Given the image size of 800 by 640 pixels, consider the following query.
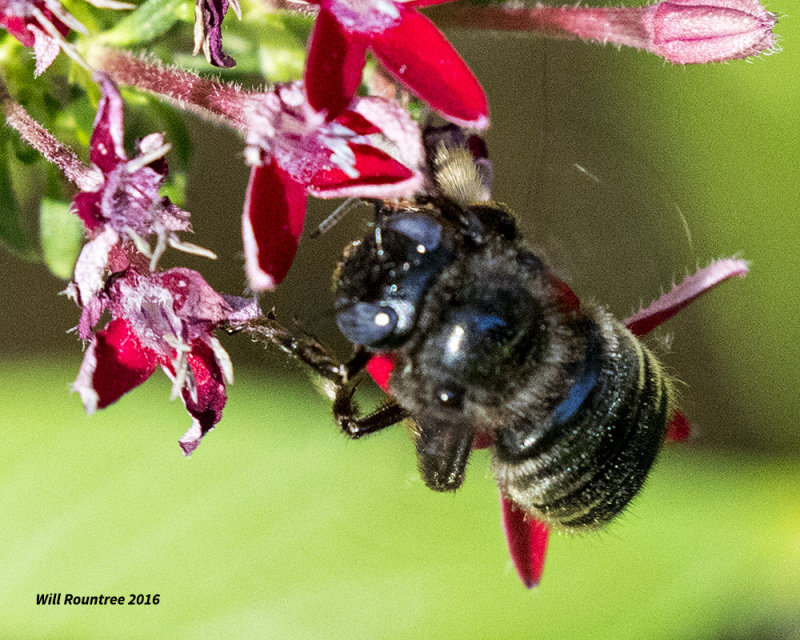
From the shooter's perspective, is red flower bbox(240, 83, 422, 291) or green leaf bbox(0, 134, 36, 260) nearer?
red flower bbox(240, 83, 422, 291)

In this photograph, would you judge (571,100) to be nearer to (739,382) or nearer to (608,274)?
(608,274)

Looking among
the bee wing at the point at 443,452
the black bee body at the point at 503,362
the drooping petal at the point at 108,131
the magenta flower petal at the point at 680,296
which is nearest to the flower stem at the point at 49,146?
the drooping petal at the point at 108,131

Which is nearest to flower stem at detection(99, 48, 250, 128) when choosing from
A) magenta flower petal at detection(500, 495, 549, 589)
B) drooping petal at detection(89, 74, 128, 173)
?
drooping petal at detection(89, 74, 128, 173)

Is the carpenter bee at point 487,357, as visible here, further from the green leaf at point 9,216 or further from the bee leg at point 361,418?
the green leaf at point 9,216

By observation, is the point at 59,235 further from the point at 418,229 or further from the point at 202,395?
the point at 418,229

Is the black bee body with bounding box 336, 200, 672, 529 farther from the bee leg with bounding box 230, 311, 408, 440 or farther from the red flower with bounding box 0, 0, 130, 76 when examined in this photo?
the red flower with bounding box 0, 0, 130, 76

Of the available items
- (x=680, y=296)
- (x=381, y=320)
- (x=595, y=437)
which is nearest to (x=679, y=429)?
(x=680, y=296)
